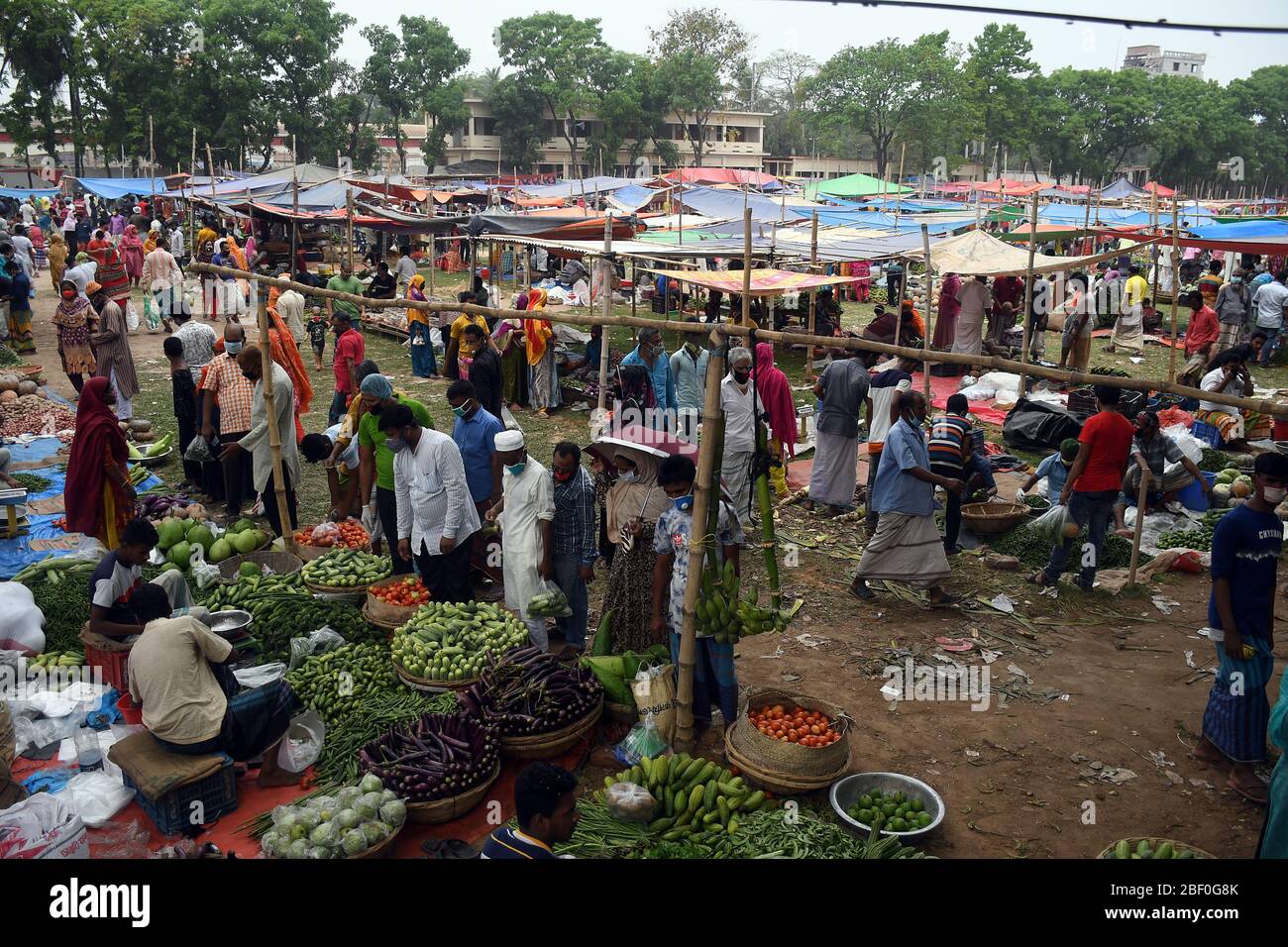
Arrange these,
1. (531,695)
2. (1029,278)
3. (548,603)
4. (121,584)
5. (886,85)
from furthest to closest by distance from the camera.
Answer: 1. (886,85)
2. (1029,278)
3. (548,603)
4. (121,584)
5. (531,695)

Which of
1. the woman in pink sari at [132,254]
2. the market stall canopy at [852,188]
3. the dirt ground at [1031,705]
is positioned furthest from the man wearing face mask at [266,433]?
the market stall canopy at [852,188]

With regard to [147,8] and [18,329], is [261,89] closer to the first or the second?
[147,8]

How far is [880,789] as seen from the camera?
480cm

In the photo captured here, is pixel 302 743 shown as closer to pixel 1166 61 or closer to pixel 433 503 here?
pixel 433 503

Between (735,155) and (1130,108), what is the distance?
2449 cm

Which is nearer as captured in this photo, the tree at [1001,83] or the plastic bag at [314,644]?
the plastic bag at [314,644]

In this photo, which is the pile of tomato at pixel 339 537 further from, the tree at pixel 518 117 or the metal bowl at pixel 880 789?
the tree at pixel 518 117

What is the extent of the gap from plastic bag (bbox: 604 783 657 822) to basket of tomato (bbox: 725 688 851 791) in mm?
643

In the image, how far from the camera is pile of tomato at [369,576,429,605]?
6438 millimetres

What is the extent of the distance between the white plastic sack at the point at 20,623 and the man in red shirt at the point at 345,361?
462 centimetres

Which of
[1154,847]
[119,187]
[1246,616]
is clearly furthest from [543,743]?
[119,187]

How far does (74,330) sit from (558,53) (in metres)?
51.1

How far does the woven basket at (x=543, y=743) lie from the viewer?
5016mm

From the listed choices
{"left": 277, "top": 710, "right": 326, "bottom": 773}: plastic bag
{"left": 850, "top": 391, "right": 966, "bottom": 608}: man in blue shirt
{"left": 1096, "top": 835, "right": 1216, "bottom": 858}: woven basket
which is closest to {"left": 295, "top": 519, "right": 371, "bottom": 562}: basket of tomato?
{"left": 277, "top": 710, "right": 326, "bottom": 773}: plastic bag
